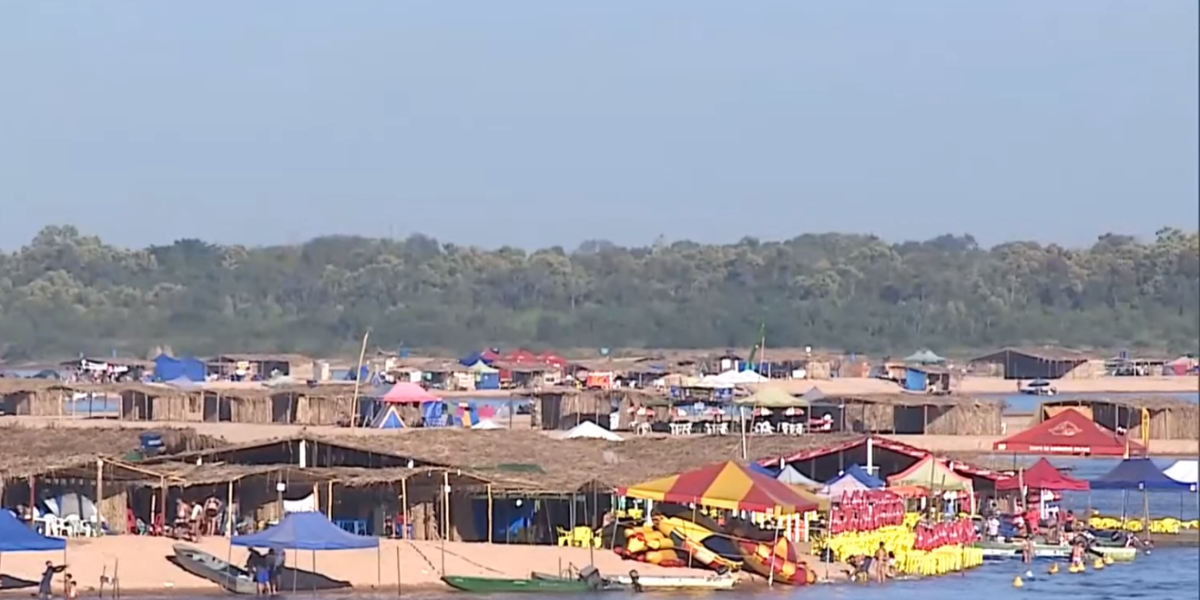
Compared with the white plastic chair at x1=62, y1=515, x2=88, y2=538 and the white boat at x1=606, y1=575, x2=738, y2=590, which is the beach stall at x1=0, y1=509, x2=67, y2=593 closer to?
the white plastic chair at x1=62, y1=515, x2=88, y2=538

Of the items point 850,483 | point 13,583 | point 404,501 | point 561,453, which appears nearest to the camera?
point 13,583

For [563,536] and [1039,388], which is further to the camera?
[1039,388]

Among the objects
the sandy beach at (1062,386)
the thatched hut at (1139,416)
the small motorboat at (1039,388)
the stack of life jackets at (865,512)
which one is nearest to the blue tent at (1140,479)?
the stack of life jackets at (865,512)

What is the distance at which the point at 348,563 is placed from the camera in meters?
28.4

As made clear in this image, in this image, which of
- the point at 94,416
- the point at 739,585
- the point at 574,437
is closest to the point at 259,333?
the point at 574,437

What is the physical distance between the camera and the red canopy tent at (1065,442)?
133 feet

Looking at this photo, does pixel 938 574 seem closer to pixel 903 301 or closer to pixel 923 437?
pixel 903 301

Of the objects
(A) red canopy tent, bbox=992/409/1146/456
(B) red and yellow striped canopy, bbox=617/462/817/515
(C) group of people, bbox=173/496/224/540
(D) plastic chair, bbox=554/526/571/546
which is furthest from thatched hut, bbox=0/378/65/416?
(B) red and yellow striped canopy, bbox=617/462/817/515

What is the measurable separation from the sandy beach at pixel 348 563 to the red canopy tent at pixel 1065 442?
11.1 metres

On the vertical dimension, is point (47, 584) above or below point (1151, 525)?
above

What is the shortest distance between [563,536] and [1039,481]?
1004cm

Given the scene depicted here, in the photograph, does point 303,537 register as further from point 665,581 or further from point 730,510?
point 730,510

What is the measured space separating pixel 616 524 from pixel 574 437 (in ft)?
47.7

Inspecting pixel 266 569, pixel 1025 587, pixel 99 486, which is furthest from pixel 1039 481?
pixel 99 486
